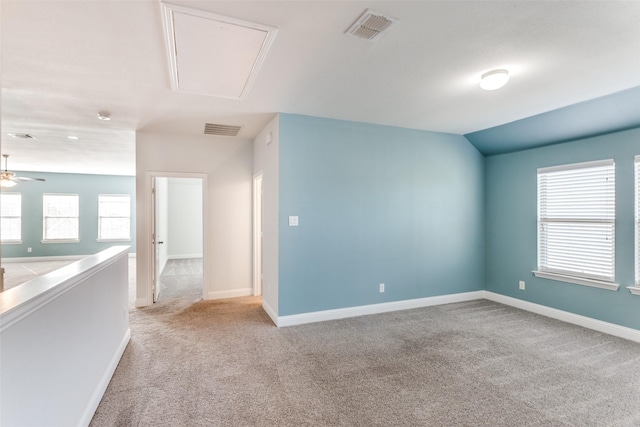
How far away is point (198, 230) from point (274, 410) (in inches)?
323

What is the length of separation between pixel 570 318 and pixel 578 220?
1.26 metres

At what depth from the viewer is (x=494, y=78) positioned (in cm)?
263

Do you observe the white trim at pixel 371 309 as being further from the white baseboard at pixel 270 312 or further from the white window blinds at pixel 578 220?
the white window blinds at pixel 578 220

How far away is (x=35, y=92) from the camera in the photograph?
3.02 metres

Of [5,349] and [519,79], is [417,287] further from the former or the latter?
[5,349]

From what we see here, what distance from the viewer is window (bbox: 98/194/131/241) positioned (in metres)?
9.20

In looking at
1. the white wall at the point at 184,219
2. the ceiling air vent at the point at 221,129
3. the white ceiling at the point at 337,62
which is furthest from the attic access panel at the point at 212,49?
the white wall at the point at 184,219

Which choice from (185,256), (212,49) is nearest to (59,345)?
(212,49)

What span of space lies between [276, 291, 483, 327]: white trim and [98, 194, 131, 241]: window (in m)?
8.08

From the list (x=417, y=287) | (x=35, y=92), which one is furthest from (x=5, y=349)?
(x=417, y=287)

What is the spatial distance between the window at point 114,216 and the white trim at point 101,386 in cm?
762

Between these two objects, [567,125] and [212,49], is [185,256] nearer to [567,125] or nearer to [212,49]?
[212,49]

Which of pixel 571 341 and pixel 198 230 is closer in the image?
pixel 571 341

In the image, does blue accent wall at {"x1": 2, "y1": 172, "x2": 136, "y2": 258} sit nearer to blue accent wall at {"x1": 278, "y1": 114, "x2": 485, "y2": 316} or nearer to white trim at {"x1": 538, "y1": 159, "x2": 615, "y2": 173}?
blue accent wall at {"x1": 278, "y1": 114, "x2": 485, "y2": 316}
